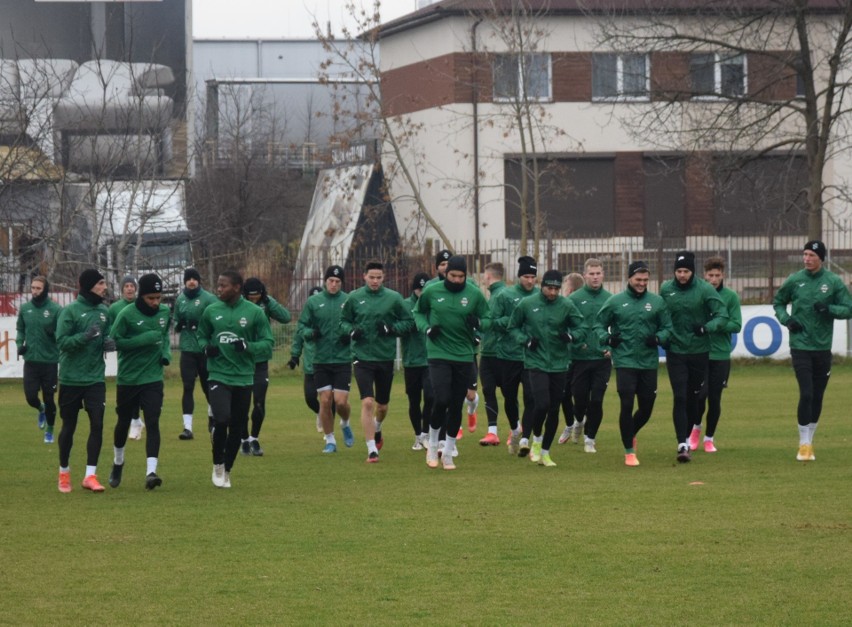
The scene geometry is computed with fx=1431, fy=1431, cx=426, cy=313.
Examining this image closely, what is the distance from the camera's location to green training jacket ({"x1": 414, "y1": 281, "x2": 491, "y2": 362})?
15047 mm

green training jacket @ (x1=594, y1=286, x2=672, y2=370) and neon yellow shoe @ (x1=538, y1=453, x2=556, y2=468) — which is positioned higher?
green training jacket @ (x1=594, y1=286, x2=672, y2=370)

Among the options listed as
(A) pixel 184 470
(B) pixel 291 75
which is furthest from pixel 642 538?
(B) pixel 291 75

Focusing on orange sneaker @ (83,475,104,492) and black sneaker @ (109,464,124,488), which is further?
black sneaker @ (109,464,124,488)

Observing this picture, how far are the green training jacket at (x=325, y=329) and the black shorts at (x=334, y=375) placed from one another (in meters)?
0.06

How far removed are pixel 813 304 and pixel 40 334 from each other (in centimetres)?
993

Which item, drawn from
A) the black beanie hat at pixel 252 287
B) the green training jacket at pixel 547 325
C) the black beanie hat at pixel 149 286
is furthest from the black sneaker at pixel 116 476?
the green training jacket at pixel 547 325

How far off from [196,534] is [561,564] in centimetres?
307

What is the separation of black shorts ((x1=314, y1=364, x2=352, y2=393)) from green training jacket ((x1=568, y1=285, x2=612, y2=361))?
2618mm

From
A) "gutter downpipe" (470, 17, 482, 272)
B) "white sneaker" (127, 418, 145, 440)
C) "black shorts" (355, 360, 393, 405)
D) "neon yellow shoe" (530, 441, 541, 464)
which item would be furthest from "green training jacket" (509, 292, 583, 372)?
"gutter downpipe" (470, 17, 482, 272)

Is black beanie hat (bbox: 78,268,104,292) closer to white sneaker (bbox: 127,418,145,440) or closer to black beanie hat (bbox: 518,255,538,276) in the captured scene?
black beanie hat (bbox: 518,255,538,276)

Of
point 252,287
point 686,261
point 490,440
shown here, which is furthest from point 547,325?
point 252,287

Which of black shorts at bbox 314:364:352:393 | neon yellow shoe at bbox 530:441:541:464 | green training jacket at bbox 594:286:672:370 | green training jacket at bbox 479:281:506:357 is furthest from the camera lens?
green training jacket at bbox 479:281:506:357

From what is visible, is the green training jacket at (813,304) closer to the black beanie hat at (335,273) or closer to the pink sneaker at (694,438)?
the pink sneaker at (694,438)

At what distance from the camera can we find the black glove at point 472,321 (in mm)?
15031
